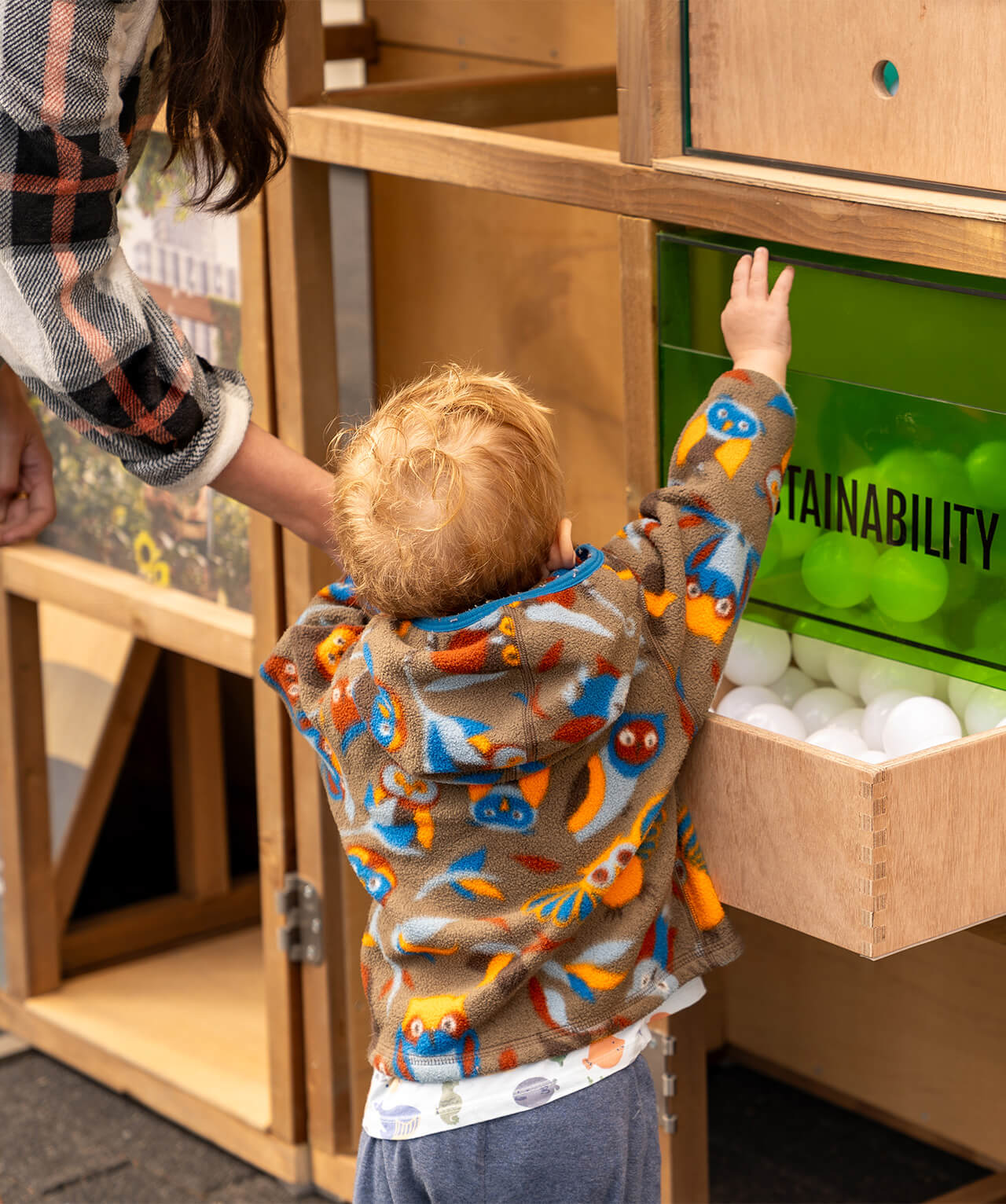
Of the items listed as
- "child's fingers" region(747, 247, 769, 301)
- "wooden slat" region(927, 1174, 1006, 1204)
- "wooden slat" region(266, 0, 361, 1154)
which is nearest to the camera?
"child's fingers" region(747, 247, 769, 301)

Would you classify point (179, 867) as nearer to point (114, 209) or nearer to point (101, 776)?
point (101, 776)

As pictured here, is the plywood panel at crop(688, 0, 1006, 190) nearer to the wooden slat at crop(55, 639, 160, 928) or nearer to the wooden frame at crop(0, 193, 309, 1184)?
the wooden frame at crop(0, 193, 309, 1184)

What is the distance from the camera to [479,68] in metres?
2.09

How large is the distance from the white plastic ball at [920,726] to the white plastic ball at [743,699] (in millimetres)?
142

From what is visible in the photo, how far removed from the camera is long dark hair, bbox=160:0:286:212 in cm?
129

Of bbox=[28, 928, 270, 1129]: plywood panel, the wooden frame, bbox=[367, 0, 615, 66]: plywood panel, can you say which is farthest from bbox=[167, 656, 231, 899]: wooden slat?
bbox=[367, 0, 615, 66]: plywood panel

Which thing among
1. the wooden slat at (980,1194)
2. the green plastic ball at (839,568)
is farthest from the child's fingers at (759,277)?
the wooden slat at (980,1194)

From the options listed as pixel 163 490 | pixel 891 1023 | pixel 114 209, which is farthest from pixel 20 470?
pixel 891 1023

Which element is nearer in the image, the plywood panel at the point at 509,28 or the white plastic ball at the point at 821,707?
the white plastic ball at the point at 821,707

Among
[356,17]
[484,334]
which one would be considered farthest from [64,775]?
[356,17]

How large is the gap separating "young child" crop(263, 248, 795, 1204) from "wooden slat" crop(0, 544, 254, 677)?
70 cm

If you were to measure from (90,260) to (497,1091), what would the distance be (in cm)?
67

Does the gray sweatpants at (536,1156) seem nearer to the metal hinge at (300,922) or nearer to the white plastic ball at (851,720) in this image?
the white plastic ball at (851,720)

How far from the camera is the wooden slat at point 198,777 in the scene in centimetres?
249
